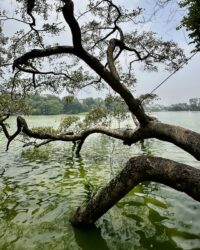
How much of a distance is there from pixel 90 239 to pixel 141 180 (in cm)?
183

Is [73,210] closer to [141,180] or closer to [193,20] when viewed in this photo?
[141,180]

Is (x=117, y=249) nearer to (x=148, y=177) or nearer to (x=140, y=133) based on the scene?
(x=148, y=177)

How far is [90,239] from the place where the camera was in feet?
22.5

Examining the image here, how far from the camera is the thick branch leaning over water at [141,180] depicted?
18.6 ft

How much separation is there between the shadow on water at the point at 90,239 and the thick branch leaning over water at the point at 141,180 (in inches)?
6.7

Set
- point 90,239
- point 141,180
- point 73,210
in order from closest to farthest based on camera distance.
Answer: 1. point 141,180
2. point 90,239
3. point 73,210

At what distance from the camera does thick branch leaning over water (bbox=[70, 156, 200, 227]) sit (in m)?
5.68

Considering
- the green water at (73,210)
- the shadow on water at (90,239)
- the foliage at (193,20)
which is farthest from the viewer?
the foliage at (193,20)

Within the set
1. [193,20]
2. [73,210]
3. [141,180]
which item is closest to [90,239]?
[141,180]

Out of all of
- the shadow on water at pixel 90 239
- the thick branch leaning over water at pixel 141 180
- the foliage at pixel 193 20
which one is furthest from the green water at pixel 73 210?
the foliage at pixel 193 20

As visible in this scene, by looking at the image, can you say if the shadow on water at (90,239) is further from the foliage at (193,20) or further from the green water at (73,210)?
the foliage at (193,20)

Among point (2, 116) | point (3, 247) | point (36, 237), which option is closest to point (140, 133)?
point (36, 237)

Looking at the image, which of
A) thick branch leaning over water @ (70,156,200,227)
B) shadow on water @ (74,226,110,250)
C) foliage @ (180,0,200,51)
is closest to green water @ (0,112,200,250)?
shadow on water @ (74,226,110,250)

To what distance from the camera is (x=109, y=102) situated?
987 inches
